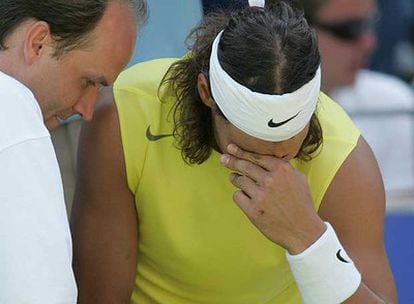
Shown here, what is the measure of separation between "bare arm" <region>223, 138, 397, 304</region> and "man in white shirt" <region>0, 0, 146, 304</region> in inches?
13.4

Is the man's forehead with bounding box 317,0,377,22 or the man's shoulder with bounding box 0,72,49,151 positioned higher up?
the man's shoulder with bounding box 0,72,49,151

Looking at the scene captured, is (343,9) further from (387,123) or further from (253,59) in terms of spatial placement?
(253,59)

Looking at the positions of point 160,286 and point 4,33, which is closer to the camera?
point 4,33

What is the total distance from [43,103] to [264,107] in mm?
435

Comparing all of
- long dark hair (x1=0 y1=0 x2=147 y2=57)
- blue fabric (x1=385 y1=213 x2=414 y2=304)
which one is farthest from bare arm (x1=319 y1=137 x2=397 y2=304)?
blue fabric (x1=385 y1=213 x2=414 y2=304)

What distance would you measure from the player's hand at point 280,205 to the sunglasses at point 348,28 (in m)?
2.60

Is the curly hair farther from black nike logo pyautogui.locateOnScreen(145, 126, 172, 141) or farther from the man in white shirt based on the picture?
the man in white shirt

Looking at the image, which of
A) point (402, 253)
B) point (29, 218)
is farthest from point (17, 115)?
point (402, 253)

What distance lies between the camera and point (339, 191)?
8.74 feet

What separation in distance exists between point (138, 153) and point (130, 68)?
264 millimetres

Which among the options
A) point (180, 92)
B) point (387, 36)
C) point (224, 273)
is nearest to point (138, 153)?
point (180, 92)

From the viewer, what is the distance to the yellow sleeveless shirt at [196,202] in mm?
2682

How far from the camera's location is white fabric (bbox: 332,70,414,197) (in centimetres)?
462

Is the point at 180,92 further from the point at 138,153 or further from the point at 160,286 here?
the point at 160,286
